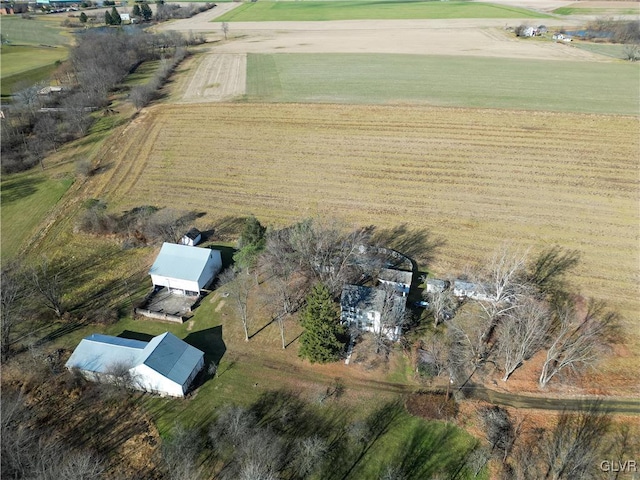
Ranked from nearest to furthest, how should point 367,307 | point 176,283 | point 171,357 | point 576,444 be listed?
point 576,444 → point 171,357 → point 367,307 → point 176,283

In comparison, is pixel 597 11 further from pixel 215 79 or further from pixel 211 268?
pixel 211 268

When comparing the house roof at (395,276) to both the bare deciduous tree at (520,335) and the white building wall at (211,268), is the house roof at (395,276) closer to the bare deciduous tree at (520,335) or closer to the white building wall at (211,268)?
the bare deciduous tree at (520,335)

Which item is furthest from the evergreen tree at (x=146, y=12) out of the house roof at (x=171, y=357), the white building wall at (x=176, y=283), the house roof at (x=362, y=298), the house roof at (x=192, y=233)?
the house roof at (x=362, y=298)

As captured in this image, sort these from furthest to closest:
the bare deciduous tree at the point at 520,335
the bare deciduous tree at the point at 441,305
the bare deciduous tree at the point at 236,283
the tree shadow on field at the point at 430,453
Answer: the bare deciduous tree at the point at 236,283 < the bare deciduous tree at the point at 441,305 < the bare deciduous tree at the point at 520,335 < the tree shadow on field at the point at 430,453

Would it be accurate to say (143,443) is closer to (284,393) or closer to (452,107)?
(284,393)

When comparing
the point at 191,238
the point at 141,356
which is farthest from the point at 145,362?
the point at 191,238

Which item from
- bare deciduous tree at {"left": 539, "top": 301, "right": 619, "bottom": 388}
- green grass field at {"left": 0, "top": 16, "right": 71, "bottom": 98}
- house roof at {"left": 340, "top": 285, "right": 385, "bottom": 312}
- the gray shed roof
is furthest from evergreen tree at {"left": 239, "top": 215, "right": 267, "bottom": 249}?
green grass field at {"left": 0, "top": 16, "right": 71, "bottom": 98}

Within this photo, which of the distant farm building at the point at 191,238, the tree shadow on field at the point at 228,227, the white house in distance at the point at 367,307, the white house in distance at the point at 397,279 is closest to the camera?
the white house in distance at the point at 367,307
